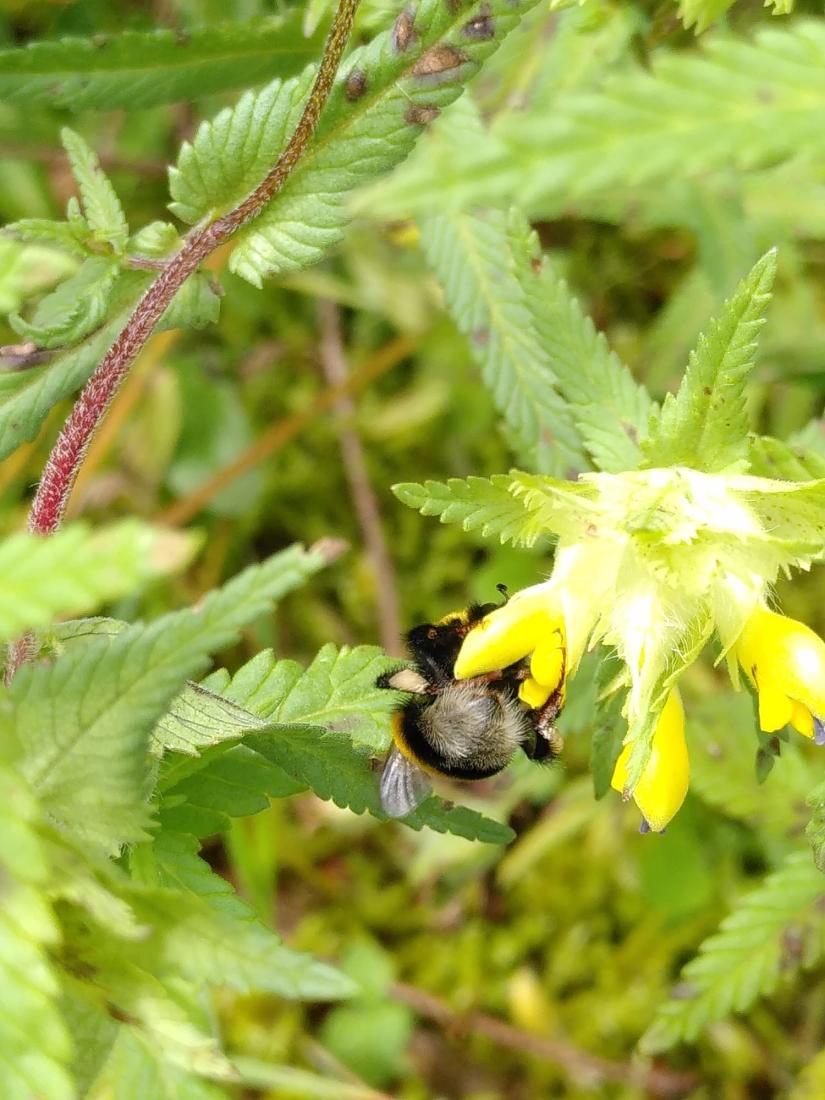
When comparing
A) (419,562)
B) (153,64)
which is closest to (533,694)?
(153,64)

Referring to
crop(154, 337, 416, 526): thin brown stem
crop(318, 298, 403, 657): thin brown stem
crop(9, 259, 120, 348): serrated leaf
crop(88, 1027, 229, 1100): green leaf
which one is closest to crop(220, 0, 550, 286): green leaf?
crop(9, 259, 120, 348): serrated leaf

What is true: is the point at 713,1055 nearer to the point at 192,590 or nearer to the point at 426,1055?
the point at 426,1055

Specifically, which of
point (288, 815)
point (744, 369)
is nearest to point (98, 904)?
point (744, 369)

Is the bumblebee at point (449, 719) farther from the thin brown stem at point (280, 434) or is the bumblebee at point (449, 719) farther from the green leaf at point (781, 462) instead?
the thin brown stem at point (280, 434)

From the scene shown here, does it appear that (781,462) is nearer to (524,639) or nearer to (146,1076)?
(524,639)

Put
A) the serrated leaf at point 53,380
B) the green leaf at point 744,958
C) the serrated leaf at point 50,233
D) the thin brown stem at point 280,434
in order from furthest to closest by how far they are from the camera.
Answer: the thin brown stem at point 280,434, the green leaf at point 744,958, the serrated leaf at point 53,380, the serrated leaf at point 50,233

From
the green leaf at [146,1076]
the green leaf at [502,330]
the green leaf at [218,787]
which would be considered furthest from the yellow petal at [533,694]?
the green leaf at [146,1076]

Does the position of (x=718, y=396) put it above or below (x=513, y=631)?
above
